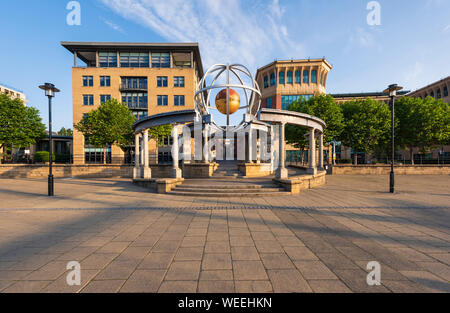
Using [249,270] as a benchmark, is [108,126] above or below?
above

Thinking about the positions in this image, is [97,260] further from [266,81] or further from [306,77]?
[306,77]

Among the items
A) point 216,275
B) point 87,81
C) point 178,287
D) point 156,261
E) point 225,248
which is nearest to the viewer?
point 178,287

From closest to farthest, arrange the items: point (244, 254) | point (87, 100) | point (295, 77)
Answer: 1. point (244, 254)
2. point (87, 100)
3. point (295, 77)

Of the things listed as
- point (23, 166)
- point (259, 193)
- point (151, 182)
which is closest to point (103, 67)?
point (23, 166)

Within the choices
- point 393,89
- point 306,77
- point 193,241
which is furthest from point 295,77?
point 193,241

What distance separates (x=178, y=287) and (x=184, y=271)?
43cm

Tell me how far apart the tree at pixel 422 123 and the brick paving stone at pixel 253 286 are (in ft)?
104

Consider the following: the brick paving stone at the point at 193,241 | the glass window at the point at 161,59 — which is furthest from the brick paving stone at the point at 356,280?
the glass window at the point at 161,59

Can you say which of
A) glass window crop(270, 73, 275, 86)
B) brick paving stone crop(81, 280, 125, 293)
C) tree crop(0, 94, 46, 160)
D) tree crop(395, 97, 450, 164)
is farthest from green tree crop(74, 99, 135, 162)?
tree crop(395, 97, 450, 164)

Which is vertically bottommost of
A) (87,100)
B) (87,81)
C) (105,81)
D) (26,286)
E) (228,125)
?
(26,286)

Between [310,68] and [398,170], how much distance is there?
A: 28.4 metres

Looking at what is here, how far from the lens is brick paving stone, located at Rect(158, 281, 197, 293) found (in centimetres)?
274

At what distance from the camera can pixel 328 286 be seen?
9.25ft
